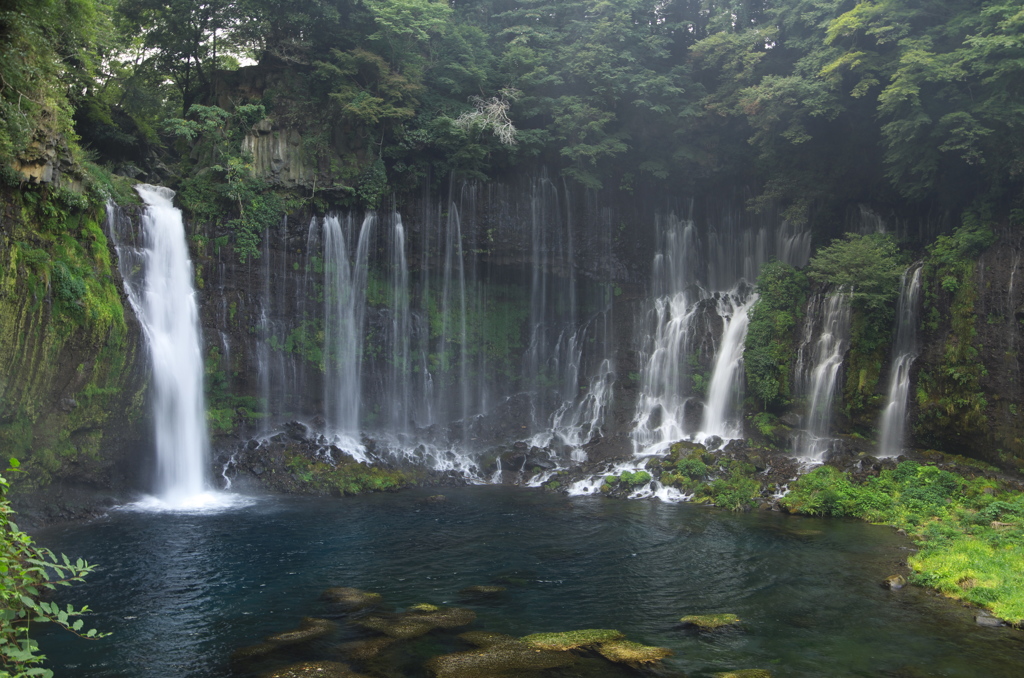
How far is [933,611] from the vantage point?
34.9 ft

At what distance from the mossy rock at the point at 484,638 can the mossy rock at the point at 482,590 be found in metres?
1.81

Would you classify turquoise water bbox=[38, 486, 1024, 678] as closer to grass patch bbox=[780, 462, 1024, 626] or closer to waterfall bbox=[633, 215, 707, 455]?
grass patch bbox=[780, 462, 1024, 626]

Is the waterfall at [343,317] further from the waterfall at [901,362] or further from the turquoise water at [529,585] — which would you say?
the waterfall at [901,362]

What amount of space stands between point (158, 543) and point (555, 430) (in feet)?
48.9

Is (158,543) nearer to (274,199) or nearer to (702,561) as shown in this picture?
(702,561)

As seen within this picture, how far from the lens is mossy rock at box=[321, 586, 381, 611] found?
35.9ft

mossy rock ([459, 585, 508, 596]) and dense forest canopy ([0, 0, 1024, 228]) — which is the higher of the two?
dense forest canopy ([0, 0, 1024, 228])

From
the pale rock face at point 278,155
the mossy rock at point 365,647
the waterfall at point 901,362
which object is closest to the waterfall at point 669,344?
the waterfall at point 901,362

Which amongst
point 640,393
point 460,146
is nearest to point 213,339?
point 460,146

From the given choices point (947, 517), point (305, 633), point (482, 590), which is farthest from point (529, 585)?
point (947, 517)

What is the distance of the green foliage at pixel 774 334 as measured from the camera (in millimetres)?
22859

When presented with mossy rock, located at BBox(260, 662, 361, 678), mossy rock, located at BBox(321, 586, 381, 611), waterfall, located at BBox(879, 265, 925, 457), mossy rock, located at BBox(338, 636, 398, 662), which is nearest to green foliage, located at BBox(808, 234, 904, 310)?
waterfall, located at BBox(879, 265, 925, 457)

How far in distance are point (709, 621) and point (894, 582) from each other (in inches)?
163

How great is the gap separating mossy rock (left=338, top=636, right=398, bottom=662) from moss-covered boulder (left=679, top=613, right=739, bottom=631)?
4.29m
